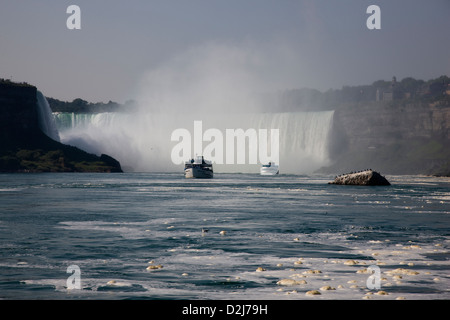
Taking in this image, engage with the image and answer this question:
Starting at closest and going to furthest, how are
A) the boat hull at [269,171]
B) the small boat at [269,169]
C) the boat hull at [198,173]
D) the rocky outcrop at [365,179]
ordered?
1. the rocky outcrop at [365,179]
2. the boat hull at [198,173]
3. the boat hull at [269,171]
4. the small boat at [269,169]

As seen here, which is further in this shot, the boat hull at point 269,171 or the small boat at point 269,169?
the small boat at point 269,169

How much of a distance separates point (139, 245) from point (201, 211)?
18655 mm

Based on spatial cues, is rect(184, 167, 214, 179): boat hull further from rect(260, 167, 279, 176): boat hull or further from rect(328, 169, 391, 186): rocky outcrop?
rect(260, 167, 279, 176): boat hull

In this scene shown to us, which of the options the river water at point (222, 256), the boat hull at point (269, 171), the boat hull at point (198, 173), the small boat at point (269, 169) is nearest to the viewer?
the river water at point (222, 256)

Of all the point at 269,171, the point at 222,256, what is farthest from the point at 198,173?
the point at 222,256

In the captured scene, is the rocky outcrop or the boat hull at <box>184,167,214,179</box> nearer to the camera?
the rocky outcrop

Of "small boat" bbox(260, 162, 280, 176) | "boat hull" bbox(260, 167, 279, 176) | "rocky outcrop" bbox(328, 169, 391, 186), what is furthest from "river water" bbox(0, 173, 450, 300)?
"small boat" bbox(260, 162, 280, 176)

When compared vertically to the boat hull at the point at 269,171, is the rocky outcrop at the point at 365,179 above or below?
above

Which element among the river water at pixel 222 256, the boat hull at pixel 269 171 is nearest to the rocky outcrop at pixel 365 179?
the river water at pixel 222 256

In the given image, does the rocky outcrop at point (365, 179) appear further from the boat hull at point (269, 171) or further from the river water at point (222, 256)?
the boat hull at point (269, 171)
